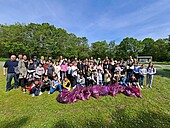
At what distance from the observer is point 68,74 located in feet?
25.7

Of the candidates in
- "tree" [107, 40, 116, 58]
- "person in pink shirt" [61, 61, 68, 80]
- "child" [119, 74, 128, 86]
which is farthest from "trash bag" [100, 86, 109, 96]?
"tree" [107, 40, 116, 58]

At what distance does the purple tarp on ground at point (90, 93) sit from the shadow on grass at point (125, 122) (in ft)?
4.76

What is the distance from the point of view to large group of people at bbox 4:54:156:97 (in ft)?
21.8

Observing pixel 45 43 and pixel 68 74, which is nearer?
pixel 68 74

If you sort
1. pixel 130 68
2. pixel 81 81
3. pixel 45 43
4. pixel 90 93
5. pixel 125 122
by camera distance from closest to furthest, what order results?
pixel 125 122 → pixel 90 93 → pixel 81 81 → pixel 130 68 → pixel 45 43

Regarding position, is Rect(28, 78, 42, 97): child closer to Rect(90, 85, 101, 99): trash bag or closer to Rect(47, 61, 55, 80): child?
Rect(47, 61, 55, 80): child

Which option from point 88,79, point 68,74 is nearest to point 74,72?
point 68,74

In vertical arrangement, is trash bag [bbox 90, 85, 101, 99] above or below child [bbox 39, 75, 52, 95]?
below

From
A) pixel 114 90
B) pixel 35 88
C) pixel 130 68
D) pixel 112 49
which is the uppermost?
pixel 112 49

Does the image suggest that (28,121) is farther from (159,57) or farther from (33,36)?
(159,57)

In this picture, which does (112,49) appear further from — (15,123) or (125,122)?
(15,123)

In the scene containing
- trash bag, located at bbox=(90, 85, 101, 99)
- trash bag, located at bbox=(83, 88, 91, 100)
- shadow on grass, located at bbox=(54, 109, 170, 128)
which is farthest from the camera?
trash bag, located at bbox=(90, 85, 101, 99)

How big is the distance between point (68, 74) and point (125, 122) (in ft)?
15.5

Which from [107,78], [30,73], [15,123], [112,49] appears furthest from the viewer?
[112,49]
